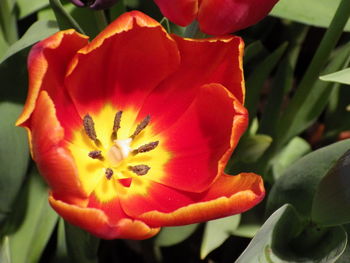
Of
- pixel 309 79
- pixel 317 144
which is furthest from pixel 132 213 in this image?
pixel 317 144

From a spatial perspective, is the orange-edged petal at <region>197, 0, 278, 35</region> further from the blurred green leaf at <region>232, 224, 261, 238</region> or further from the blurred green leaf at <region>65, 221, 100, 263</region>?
the blurred green leaf at <region>232, 224, 261, 238</region>

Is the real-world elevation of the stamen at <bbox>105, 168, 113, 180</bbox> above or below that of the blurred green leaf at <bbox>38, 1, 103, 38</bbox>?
below

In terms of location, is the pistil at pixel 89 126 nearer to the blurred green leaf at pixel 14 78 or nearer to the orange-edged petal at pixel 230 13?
the blurred green leaf at pixel 14 78

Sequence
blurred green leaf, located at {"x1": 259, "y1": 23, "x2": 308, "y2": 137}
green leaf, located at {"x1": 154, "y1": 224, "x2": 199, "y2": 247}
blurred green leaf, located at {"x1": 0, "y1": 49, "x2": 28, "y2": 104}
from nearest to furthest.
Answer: blurred green leaf, located at {"x1": 0, "y1": 49, "x2": 28, "y2": 104} < green leaf, located at {"x1": 154, "y1": 224, "x2": 199, "y2": 247} < blurred green leaf, located at {"x1": 259, "y1": 23, "x2": 308, "y2": 137}

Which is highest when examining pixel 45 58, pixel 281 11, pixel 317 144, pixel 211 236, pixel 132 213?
pixel 45 58

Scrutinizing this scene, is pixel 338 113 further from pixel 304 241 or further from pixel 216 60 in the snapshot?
pixel 216 60

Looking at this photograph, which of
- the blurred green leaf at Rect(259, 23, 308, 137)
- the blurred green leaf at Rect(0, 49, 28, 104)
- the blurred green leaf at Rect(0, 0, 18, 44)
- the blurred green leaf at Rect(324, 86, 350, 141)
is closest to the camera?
the blurred green leaf at Rect(0, 49, 28, 104)

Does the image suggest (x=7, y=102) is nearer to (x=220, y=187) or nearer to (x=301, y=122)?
(x=220, y=187)

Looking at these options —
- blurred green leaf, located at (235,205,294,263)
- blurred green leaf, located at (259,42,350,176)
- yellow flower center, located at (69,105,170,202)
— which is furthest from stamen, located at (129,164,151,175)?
blurred green leaf, located at (259,42,350,176)
